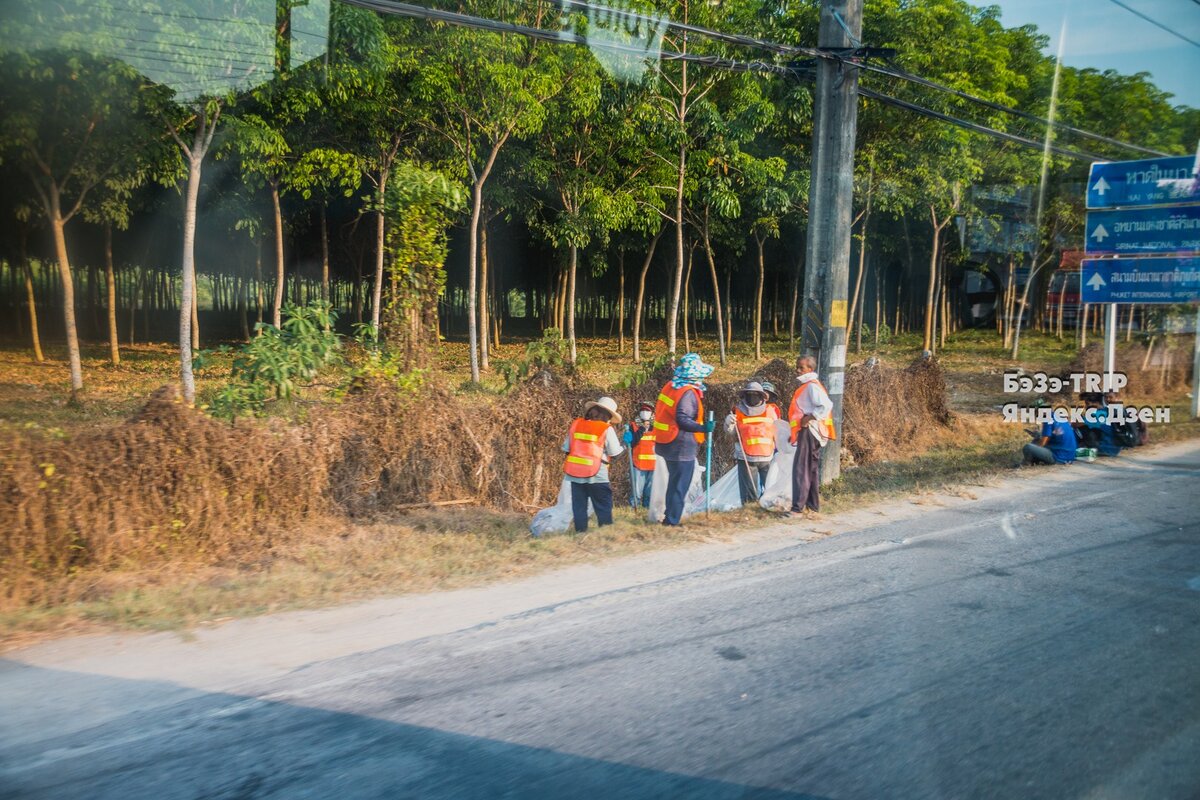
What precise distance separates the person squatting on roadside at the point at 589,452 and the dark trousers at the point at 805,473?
7.14 ft

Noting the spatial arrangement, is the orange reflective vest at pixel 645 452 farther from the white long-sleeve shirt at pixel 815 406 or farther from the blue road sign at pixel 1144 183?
the blue road sign at pixel 1144 183

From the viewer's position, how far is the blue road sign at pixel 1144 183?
1703 cm

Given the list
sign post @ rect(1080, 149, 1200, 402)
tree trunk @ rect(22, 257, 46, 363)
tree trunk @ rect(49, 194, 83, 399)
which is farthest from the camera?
tree trunk @ rect(22, 257, 46, 363)

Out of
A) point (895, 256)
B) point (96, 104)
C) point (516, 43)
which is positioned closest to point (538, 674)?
point (96, 104)

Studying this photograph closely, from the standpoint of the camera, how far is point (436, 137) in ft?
66.1

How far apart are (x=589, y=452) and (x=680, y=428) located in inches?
37.2

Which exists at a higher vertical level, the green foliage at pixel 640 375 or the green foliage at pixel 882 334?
the green foliage at pixel 640 375

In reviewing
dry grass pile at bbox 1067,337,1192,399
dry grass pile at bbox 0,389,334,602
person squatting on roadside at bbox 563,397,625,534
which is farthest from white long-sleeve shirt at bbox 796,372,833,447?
dry grass pile at bbox 1067,337,1192,399

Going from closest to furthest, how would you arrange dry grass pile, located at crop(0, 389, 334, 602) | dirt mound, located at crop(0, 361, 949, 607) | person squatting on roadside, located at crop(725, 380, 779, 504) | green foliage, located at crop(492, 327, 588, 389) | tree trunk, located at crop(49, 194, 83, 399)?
dry grass pile, located at crop(0, 389, 334, 602) < dirt mound, located at crop(0, 361, 949, 607) < person squatting on roadside, located at crop(725, 380, 779, 504) < green foliage, located at crop(492, 327, 588, 389) < tree trunk, located at crop(49, 194, 83, 399)

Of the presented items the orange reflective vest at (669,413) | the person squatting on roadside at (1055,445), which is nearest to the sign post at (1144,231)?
the person squatting on roadside at (1055,445)

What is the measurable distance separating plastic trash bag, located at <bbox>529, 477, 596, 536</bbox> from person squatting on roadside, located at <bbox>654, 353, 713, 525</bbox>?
1.01 metres

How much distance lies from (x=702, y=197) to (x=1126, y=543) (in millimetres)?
17177

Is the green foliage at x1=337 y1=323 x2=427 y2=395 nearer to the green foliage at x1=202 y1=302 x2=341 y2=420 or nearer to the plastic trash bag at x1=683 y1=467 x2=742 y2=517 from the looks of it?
the green foliage at x1=202 y1=302 x2=341 y2=420

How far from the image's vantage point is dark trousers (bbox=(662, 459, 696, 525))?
933 centimetres
